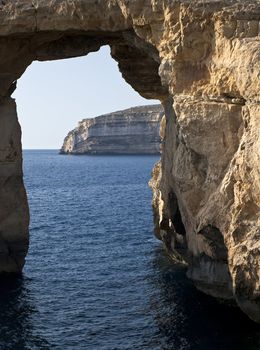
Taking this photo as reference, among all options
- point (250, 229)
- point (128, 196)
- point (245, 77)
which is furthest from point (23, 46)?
point (128, 196)

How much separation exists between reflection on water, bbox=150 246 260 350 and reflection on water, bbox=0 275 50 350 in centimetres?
611

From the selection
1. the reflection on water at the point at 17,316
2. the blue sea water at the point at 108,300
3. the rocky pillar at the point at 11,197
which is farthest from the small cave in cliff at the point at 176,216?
the reflection on water at the point at 17,316

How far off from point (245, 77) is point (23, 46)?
16293 mm

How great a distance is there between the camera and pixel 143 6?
31.2m

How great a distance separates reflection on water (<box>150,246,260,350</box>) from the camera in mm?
26750

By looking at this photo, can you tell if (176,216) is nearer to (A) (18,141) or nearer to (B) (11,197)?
(B) (11,197)

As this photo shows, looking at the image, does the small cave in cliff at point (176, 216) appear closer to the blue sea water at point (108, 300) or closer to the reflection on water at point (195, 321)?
the blue sea water at point (108, 300)

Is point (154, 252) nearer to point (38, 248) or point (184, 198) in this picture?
point (38, 248)

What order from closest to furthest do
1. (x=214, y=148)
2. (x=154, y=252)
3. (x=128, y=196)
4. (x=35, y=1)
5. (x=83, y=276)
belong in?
(x=214, y=148), (x=35, y=1), (x=83, y=276), (x=154, y=252), (x=128, y=196)

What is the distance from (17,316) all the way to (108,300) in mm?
5156

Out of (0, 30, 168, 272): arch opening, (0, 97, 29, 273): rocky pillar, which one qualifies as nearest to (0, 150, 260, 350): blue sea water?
(0, 97, 29, 273): rocky pillar

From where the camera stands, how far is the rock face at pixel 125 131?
171750 mm

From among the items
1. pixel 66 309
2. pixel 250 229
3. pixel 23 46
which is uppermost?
pixel 23 46

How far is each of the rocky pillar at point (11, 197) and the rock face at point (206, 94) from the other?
155 inches
